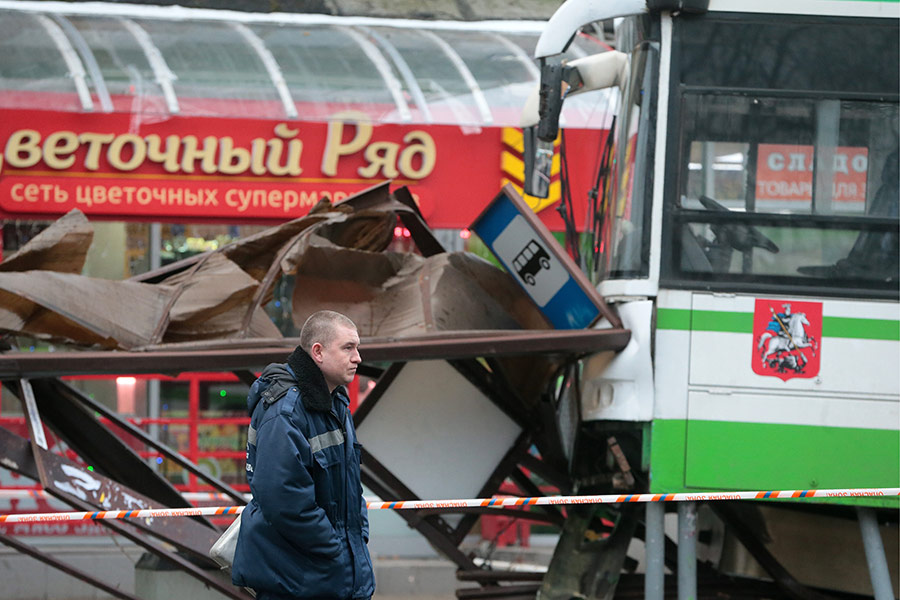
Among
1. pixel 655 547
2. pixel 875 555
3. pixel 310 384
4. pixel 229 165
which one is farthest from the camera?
pixel 229 165

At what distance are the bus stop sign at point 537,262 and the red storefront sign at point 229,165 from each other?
3.33 meters

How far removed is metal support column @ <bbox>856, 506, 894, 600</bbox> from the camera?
5.77 m

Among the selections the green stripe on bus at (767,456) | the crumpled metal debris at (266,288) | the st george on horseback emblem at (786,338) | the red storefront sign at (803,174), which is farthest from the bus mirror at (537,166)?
the green stripe on bus at (767,456)

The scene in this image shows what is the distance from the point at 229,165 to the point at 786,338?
5645 mm

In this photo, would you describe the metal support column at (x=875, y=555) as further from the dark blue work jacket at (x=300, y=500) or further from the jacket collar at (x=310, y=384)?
the jacket collar at (x=310, y=384)

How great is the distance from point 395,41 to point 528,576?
6063mm

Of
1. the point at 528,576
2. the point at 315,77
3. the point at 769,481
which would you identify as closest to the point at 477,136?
the point at 315,77

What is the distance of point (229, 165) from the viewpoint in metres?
10.2

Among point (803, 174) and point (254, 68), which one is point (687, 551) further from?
point (254, 68)

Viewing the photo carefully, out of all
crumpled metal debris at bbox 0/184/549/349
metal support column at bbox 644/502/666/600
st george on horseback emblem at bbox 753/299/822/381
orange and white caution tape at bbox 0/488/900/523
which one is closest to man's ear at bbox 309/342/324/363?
orange and white caution tape at bbox 0/488/900/523

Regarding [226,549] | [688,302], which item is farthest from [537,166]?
→ [226,549]

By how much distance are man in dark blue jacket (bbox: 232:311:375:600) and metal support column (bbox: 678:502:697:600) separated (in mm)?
2505

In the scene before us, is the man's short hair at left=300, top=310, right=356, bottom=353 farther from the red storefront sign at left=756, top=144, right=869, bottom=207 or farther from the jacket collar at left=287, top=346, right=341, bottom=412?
the red storefront sign at left=756, top=144, right=869, bottom=207

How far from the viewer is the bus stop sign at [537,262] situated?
613 cm
